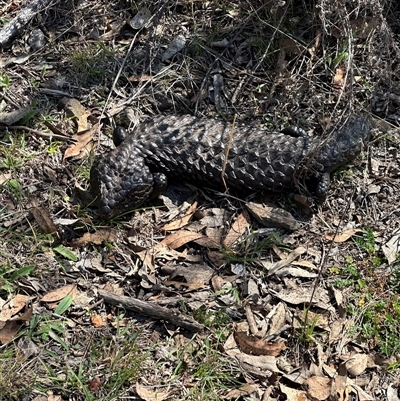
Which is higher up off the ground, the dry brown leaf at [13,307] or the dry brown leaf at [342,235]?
the dry brown leaf at [342,235]

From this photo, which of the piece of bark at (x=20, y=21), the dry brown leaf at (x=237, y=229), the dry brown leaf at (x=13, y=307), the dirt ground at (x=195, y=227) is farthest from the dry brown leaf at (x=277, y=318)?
the piece of bark at (x=20, y=21)

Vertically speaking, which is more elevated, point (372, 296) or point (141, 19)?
point (141, 19)

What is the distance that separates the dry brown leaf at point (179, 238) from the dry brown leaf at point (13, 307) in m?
1.11

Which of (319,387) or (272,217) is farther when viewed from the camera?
(272,217)

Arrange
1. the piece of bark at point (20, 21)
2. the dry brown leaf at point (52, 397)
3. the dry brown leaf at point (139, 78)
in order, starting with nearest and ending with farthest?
1. the dry brown leaf at point (52, 397)
2. the dry brown leaf at point (139, 78)
3. the piece of bark at point (20, 21)

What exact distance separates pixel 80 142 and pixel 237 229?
1.56m

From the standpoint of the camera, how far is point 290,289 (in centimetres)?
475

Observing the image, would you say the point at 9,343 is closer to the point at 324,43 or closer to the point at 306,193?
the point at 306,193

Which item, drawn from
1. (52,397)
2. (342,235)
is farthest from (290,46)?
(52,397)

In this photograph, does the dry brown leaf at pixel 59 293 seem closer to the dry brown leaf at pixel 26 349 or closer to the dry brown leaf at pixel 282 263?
the dry brown leaf at pixel 26 349

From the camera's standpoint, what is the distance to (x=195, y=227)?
5.07 m

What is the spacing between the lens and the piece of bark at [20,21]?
6062mm

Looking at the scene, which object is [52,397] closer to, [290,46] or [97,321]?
[97,321]

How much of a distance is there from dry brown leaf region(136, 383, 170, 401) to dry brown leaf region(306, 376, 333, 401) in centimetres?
94
